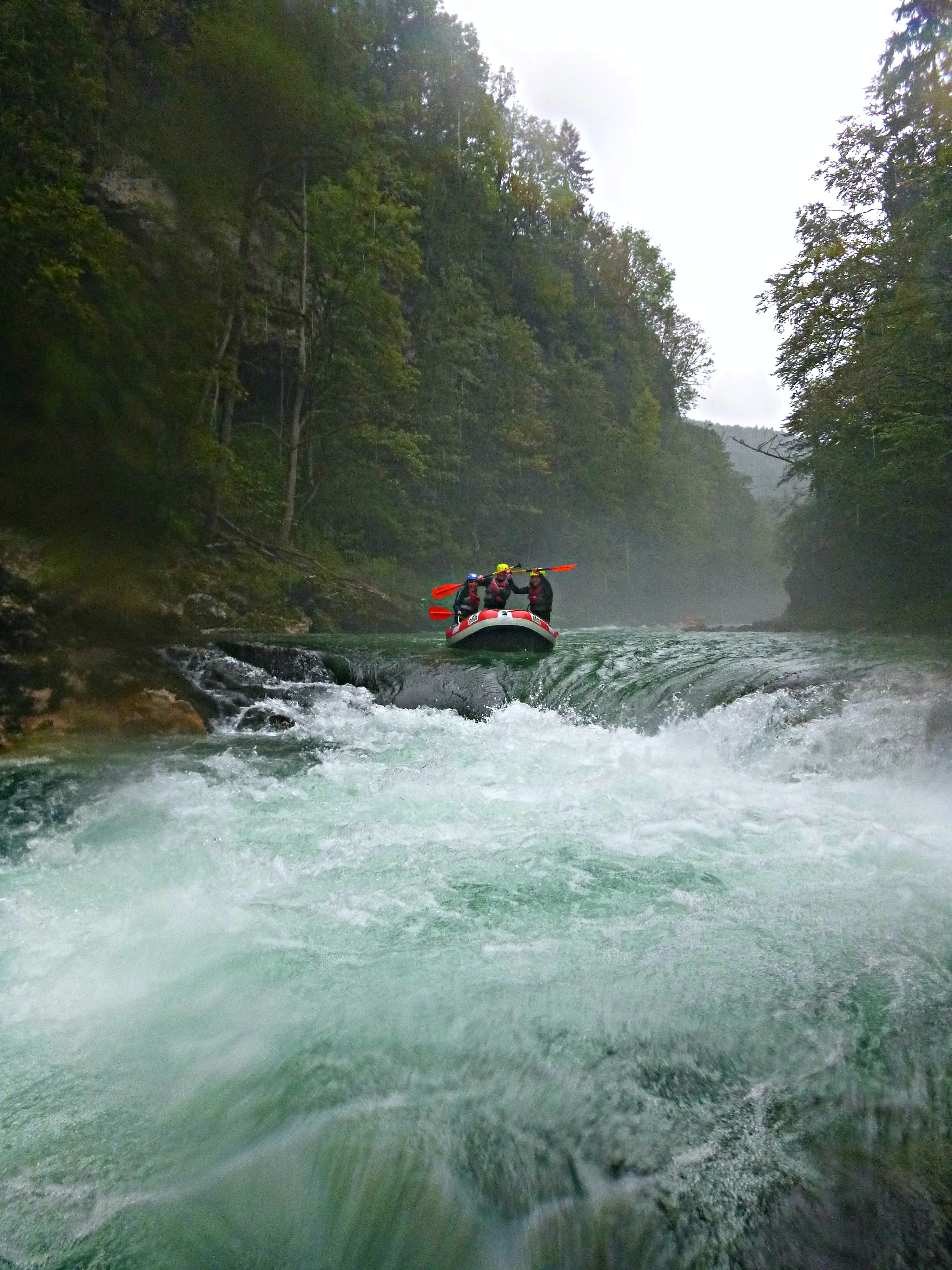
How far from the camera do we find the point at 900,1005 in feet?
10.0

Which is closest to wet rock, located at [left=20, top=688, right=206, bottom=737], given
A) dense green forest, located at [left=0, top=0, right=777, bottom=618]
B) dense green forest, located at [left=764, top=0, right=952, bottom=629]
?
dense green forest, located at [left=0, top=0, right=777, bottom=618]

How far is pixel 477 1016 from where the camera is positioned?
3.06 meters

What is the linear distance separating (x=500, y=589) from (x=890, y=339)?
7751 mm

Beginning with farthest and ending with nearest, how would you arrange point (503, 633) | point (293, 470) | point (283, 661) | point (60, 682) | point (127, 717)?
point (293, 470), point (503, 633), point (283, 661), point (127, 717), point (60, 682)

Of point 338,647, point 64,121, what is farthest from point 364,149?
point 338,647

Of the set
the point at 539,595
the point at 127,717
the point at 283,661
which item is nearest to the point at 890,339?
the point at 539,595

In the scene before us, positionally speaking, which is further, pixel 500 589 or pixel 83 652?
pixel 500 589

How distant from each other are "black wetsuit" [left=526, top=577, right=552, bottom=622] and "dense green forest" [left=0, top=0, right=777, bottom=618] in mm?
5877

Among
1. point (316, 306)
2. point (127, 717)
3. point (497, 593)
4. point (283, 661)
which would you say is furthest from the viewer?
point (316, 306)

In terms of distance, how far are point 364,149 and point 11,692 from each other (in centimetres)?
2037

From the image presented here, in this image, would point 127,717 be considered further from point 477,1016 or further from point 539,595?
point 539,595

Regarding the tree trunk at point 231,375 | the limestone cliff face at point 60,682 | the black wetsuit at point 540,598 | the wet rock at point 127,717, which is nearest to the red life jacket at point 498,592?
the black wetsuit at point 540,598

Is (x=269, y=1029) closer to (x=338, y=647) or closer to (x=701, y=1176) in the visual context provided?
(x=701, y=1176)

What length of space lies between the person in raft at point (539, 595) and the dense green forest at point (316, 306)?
587cm
